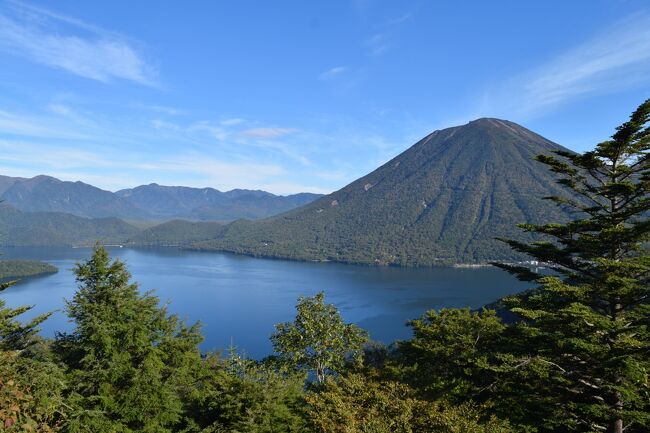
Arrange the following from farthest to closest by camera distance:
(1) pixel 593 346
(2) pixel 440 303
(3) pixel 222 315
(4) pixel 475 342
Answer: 1. (2) pixel 440 303
2. (3) pixel 222 315
3. (4) pixel 475 342
4. (1) pixel 593 346

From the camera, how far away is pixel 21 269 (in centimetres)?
18662

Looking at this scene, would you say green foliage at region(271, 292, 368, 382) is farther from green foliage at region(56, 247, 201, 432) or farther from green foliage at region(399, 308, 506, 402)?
green foliage at region(56, 247, 201, 432)

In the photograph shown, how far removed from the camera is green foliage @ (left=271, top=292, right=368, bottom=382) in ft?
83.6

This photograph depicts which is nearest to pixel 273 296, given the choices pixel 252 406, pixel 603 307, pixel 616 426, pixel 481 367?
pixel 252 406

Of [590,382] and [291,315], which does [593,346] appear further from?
[291,315]

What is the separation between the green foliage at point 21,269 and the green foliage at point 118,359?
19038cm

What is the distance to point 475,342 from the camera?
22.6 metres

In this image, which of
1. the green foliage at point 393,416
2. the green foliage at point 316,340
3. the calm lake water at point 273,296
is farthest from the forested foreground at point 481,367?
the calm lake water at point 273,296

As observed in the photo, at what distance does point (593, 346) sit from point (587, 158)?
637cm

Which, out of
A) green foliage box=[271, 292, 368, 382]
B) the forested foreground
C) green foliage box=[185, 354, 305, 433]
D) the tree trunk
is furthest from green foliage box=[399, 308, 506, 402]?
green foliage box=[185, 354, 305, 433]

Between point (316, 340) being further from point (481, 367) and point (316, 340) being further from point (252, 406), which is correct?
point (481, 367)

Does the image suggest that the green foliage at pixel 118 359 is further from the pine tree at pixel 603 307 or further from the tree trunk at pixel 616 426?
the tree trunk at pixel 616 426

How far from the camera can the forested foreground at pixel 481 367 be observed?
1309 cm

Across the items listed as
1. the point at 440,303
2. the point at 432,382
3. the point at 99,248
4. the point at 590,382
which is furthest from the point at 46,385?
the point at 440,303
